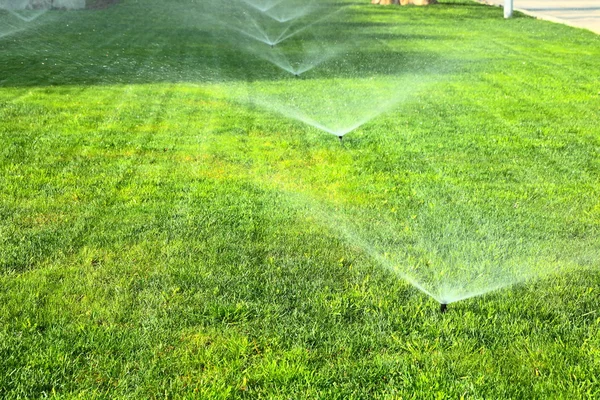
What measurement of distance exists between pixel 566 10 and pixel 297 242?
62.0 ft

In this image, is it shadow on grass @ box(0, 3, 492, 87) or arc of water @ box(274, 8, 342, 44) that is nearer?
shadow on grass @ box(0, 3, 492, 87)

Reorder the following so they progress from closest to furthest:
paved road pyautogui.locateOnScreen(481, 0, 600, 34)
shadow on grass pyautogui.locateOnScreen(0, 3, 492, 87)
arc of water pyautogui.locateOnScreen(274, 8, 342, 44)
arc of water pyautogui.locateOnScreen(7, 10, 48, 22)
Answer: shadow on grass pyautogui.locateOnScreen(0, 3, 492, 87)
arc of water pyautogui.locateOnScreen(274, 8, 342, 44)
paved road pyautogui.locateOnScreen(481, 0, 600, 34)
arc of water pyautogui.locateOnScreen(7, 10, 48, 22)

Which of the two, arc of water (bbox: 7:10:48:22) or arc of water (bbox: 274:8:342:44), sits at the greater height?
arc of water (bbox: 7:10:48:22)

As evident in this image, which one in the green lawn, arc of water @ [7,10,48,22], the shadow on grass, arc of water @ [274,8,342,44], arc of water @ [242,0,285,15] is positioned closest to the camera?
the green lawn

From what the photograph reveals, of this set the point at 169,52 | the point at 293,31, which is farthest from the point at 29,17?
the point at 169,52

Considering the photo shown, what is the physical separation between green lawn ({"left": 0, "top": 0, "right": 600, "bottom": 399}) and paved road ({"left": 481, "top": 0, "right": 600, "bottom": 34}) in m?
9.00

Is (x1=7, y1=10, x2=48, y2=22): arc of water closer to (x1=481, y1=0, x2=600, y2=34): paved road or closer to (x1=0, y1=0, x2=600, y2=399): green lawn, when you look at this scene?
(x1=0, y1=0, x2=600, y2=399): green lawn

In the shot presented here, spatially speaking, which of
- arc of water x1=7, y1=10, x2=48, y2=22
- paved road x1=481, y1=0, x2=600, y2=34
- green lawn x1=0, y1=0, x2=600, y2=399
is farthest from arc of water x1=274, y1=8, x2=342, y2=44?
arc of water x1=7, y1=10, x2=48, y2=22

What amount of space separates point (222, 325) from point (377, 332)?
2.49ft

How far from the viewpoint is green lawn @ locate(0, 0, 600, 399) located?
2.97 metres

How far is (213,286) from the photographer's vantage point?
12.0 ft

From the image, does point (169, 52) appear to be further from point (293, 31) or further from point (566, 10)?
point (566, 10)

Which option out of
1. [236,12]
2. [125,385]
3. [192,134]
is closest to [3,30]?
[236,12]

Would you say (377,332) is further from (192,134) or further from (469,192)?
(192,134)
